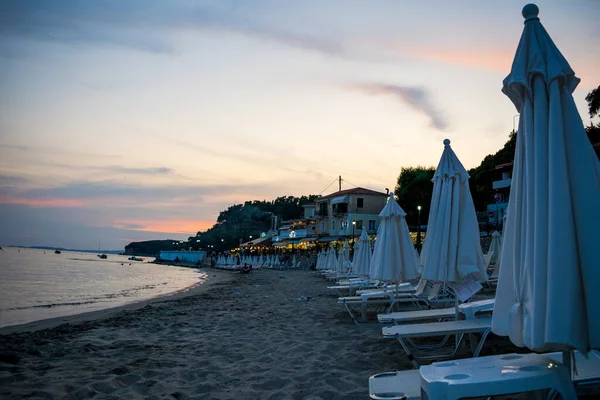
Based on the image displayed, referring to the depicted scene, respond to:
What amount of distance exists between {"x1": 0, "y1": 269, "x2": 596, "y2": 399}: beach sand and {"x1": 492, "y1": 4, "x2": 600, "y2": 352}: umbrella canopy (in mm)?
2283

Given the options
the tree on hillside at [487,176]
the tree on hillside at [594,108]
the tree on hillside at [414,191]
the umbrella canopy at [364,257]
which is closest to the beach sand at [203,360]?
the umbrella canopy at [364,257]

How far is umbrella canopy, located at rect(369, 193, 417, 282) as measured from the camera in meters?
8.24

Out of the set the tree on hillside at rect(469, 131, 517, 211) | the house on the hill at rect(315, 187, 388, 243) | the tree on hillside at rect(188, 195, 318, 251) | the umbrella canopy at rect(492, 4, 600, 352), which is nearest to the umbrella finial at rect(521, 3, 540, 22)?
the umbrella canopy at rect(492, 4, 600, 352)

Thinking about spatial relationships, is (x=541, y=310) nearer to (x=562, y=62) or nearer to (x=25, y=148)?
(x=562, y=62)

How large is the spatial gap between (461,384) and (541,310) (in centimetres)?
63

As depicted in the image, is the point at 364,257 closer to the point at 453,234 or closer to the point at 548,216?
the point at 453,234

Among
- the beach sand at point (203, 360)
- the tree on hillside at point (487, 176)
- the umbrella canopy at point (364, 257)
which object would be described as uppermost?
the tree on hillside at point (487, 176)

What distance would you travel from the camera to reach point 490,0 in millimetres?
11266

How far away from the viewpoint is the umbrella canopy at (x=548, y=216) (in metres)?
2.20

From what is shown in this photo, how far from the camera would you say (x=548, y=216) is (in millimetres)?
2330

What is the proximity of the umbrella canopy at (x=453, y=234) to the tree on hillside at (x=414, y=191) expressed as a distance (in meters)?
44.3

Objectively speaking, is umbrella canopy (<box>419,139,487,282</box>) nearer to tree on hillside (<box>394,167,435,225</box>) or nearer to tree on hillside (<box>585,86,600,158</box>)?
tree on hillside (<box>585,86,600,158</box>)

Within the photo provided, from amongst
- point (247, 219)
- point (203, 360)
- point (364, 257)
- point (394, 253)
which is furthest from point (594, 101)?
point (247, 219)

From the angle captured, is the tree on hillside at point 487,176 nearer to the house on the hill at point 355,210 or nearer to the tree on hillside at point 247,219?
the house on the hill at point 355,210
